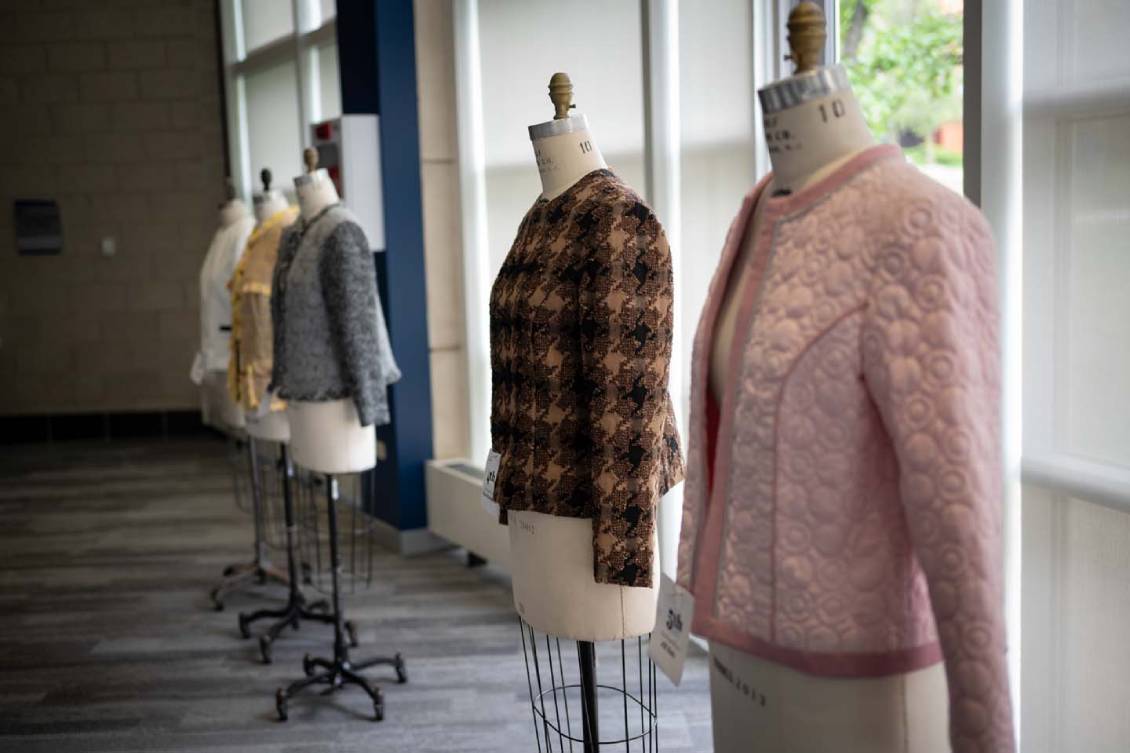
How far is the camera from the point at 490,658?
368cm

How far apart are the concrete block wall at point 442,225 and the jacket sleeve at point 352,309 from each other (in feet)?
5.94

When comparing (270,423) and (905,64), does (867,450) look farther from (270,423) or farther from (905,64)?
(270,423)

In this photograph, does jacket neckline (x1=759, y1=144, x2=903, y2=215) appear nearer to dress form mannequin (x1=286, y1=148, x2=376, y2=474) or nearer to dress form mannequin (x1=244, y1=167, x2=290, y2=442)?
dress form mannequin (x1=286, y1=148, x2=376, y2=474)

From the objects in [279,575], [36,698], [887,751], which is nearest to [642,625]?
[887,751]

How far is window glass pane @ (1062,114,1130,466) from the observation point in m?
1.83

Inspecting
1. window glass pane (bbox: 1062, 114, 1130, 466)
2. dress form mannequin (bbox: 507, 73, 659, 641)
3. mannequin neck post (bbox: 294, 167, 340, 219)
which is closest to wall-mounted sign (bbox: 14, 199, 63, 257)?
mannequin neck post (bbox: 294, 167, 340, 219)

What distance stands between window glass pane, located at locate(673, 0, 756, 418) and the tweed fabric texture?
1.37 m

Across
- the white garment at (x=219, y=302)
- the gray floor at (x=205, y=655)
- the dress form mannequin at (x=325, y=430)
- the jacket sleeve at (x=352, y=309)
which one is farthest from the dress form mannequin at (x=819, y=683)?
the white garment at (x=219, y=302)

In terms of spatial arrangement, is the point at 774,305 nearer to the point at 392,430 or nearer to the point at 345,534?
the point at 392,430

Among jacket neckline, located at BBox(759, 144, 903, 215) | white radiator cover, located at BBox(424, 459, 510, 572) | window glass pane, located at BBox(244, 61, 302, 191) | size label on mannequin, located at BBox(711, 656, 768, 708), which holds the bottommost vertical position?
white radiator cover, located at BBox(424, 459, 510, 572)

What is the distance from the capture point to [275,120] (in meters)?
7.42

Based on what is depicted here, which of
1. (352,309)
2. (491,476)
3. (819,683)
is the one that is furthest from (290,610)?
(819,683)

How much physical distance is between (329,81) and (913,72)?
175 inches

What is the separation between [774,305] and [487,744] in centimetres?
221
